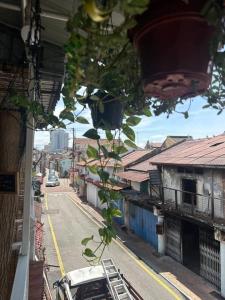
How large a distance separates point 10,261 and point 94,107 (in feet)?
10.3

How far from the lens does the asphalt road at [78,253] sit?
47.6 ft

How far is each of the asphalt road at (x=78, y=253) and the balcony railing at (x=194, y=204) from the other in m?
3.66

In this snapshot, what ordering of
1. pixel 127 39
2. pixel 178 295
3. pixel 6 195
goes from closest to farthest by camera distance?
1. pixel 127 39
2. pixel 6 195
3. pixel 178 295

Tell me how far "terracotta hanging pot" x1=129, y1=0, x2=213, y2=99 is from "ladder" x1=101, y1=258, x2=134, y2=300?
935 cm

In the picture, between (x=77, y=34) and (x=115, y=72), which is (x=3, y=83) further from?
(x=77, y=34)

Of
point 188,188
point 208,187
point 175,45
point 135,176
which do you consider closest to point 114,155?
point 175,45

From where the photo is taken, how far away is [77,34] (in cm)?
120

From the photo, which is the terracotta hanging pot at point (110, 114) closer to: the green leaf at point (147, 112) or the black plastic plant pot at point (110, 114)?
the black plastic plant pot at point (110, 114)

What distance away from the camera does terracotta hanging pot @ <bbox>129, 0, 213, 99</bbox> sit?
1.22 m

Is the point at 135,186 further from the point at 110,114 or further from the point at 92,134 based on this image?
the point at 92,134

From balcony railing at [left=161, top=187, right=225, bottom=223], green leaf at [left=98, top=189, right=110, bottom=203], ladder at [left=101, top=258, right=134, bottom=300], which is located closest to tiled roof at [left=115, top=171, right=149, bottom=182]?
balcony railing at [left=161, top=187, right=225, bottom=223]

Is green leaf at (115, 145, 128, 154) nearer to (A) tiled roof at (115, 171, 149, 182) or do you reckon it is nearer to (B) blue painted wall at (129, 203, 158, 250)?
(B) blue painted wall at (129, 203, 158, 250)

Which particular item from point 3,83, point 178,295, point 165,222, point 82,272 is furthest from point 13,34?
point 165,222

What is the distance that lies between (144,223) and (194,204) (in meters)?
6.11
